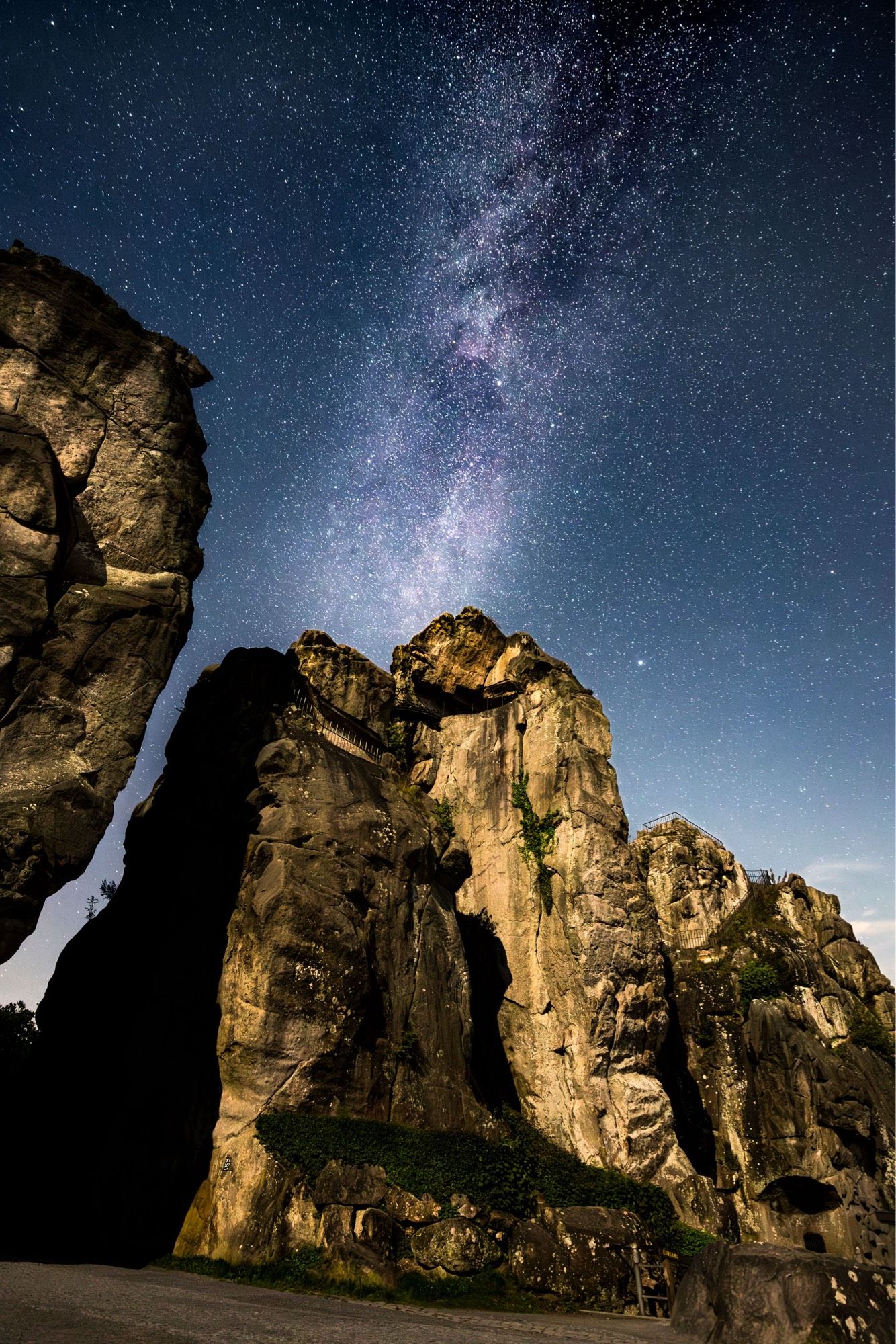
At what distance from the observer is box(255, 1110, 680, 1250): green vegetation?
1766 cm

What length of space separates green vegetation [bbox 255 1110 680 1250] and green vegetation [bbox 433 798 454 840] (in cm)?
1093

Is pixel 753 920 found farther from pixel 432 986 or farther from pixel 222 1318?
pixel 222 1318

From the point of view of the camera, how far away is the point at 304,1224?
16484 mm

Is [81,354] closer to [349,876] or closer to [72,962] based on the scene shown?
[349,876]

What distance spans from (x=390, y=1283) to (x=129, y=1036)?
1177 cm

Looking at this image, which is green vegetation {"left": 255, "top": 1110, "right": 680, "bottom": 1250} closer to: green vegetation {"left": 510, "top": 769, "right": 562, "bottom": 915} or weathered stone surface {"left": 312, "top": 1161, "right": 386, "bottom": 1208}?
weathered stone surface {"left": 312, "top": 1161, "right": 386, "bottom": 1208}

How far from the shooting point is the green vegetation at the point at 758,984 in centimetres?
3259

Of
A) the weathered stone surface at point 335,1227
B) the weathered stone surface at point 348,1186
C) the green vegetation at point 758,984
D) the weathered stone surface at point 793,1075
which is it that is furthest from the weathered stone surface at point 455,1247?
the green vegetation at point 758,984

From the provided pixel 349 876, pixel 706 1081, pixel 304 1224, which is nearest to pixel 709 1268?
pixel 304 1224

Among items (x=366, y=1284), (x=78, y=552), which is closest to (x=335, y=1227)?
(x=366, y=1284)

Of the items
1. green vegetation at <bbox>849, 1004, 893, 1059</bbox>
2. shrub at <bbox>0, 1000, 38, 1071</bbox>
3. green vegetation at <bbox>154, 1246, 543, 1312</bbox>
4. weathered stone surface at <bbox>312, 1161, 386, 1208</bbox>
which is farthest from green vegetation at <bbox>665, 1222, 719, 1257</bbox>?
shrub at <bbox>0, 1000, 38, 1071</bbox>

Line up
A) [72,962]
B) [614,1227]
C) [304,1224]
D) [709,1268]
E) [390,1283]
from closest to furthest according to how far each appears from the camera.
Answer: [709,1268]
[390,1283]
[304,1224]
[614,1227]
[72,962]

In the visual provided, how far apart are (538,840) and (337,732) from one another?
972cm

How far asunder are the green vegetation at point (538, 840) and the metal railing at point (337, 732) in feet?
22.3
